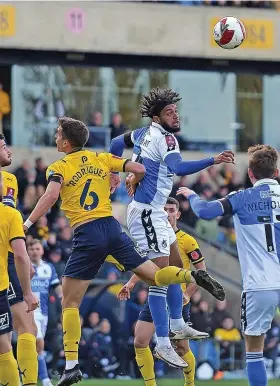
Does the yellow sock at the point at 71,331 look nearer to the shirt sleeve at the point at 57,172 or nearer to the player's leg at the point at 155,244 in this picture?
the player's leg at the point at 155,244

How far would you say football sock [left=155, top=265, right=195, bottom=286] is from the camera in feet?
36.0

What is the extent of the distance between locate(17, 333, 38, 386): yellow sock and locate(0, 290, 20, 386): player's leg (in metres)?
0.57

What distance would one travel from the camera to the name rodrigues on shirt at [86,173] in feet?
36.3

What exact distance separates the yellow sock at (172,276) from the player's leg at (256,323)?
61cm

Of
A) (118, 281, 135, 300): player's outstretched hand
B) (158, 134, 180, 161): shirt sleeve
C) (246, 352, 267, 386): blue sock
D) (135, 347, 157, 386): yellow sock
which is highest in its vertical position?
(158, 134, 180, 161): shirt sleeve

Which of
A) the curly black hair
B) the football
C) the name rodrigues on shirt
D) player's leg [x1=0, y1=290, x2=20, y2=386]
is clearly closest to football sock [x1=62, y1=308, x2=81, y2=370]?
player's leg [x1=0, y1=290, x2=20, y2=386]

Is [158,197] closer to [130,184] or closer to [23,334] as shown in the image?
[130,184]

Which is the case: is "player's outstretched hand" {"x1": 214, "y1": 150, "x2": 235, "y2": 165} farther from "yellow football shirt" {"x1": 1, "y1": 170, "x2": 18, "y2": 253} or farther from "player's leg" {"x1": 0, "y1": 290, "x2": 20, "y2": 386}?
"player's leg" {"x1": 0, "y1": 290, "x2": 20, "y2": 386}

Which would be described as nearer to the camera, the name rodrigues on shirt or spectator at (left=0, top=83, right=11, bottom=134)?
the name rodrigues on shirt

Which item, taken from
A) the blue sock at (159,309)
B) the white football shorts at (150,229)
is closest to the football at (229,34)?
the white football shorts at (150,229)

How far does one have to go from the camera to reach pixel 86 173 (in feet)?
36.4

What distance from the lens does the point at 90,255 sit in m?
11.1

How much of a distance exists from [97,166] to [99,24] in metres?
16.4

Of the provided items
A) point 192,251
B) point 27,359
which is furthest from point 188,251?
point 27,359
